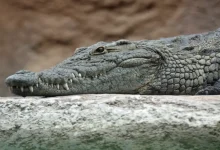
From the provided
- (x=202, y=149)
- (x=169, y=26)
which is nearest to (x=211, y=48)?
(x=202, y=149)

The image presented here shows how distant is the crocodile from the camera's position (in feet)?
10.9

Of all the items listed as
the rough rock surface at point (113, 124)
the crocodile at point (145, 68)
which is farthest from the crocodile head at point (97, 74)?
the rough rock surface at point (113, 124)

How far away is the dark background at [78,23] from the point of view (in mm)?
6215

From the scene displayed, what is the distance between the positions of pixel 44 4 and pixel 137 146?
Answer: 4.59 meters

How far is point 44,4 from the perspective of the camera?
20.8 feet

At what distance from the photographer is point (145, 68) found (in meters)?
3.63

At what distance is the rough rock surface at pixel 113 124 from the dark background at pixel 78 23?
145 inches

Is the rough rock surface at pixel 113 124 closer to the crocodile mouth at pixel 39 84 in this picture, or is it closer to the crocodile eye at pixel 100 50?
the crocodile mouth at pixel 39 84

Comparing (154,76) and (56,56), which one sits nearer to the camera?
(154,76)

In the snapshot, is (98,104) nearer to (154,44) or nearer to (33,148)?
(33,148)

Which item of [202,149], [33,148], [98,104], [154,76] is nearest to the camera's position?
[202,149]

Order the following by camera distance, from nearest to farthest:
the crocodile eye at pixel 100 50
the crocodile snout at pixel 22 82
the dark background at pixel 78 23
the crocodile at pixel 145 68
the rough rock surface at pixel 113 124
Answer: the rough rock surface at pixel 113 124 → the crocodile snout at pixel 22 82 → the crocodile at pixel 145 68 → the crocodile eye at pixel 100 50 → the dark background at pixel 78 23

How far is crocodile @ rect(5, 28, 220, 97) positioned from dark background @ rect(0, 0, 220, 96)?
2338mm

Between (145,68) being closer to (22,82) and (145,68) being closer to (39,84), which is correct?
(39,84)
